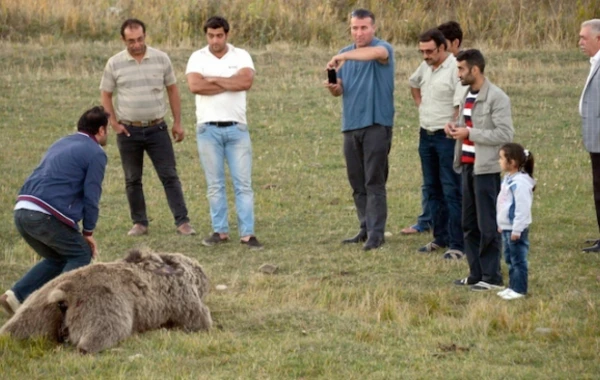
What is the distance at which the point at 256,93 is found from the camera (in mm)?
20438

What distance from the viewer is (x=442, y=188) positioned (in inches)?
436

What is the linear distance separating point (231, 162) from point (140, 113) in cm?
120

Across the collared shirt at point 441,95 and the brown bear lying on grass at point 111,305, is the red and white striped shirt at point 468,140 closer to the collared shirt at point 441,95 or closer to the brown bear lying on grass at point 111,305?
the collared shirt at point 441,95

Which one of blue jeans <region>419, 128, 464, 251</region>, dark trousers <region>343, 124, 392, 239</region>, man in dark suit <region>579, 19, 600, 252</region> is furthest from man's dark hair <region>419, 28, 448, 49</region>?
man in dark suit <region>579, 19, 600, 252</region>

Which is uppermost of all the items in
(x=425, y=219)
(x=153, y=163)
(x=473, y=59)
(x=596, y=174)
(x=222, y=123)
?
(x=473, y=59)

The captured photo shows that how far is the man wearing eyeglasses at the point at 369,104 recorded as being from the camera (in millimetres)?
11070

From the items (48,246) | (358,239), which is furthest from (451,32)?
(48,246)

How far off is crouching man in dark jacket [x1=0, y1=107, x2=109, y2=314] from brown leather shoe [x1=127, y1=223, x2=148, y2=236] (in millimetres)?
3579

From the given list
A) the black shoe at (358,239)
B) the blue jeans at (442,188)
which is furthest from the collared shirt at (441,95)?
the black shoe at (358,239)

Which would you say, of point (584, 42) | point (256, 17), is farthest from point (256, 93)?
point (584, 42)

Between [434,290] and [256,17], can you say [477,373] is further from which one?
[256,17]

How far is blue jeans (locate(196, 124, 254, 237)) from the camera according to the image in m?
11.4

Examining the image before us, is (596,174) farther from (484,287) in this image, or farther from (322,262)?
(322,262)

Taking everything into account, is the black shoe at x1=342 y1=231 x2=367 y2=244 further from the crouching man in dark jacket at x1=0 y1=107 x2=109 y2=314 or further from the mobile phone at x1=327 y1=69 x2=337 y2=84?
the crouching man in dark jacket at x1=0 y1=107 x2=109 y2=314
